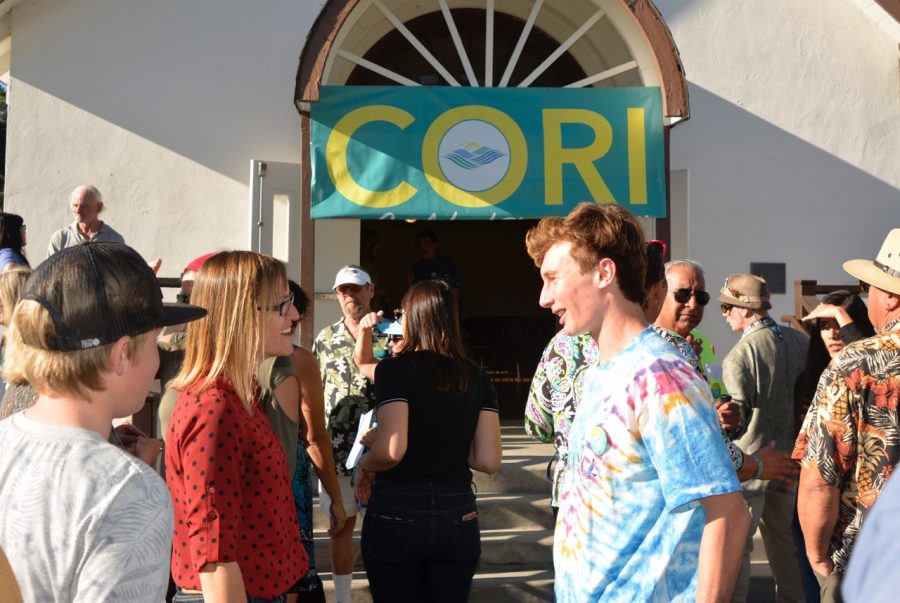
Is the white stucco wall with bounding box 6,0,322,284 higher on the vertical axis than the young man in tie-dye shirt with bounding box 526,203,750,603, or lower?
higher

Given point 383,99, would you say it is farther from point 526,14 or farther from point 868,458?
point 868,458

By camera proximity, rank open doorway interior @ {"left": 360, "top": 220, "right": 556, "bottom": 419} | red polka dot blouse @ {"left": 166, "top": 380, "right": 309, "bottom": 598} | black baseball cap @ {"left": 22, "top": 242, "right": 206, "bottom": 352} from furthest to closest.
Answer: open doorway interior @ {"left": 360, "top": 220, "right": 556, "bottom": 419}
red polka dot blouse @ {"left": 166, "top": 380, "right": 309, "bottom": 598}
black baseball cap @ {"left": 22, "top": 242, "right": 206, "bottom": 352}

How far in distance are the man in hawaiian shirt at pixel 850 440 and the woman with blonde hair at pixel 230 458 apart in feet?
5.69

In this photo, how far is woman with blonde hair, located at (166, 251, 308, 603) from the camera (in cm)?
247

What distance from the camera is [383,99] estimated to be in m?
7.81

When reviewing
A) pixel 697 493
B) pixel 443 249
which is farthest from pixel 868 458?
pixel 443 249

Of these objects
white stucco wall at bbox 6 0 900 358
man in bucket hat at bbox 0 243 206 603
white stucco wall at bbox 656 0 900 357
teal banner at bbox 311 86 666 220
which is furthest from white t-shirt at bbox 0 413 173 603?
white stucco wall at bbox 656 0 900 357

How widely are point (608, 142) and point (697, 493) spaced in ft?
20.1

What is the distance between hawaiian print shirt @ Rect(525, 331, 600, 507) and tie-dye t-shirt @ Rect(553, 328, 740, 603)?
1690 mm

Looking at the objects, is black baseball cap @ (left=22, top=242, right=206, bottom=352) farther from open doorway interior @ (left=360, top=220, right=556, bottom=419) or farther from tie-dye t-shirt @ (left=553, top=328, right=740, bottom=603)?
open doorway interior @ (left=360, top=220, right=556, bottom=419)

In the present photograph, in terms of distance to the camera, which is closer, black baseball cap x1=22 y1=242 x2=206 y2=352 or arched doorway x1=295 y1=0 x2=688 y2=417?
black baseball cap x1=22 y1=242 x2=206 y2=352

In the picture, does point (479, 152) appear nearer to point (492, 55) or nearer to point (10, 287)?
point (492, 55)

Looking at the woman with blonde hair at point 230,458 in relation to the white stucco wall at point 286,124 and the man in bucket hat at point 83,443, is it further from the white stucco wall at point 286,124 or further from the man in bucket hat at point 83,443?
the white stucco wall at point 286,124

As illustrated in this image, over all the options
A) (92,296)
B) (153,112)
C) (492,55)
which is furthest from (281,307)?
(492,55)
